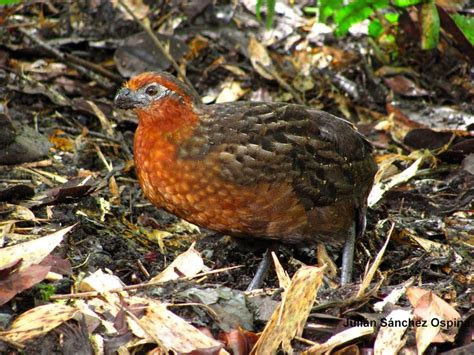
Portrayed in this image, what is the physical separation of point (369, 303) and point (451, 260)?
91 cm

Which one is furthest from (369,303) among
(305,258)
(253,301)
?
(305,258)

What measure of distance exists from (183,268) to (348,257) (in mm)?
1165

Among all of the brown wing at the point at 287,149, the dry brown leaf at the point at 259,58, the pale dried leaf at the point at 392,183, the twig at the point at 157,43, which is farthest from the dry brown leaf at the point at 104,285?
the dry brown leaf at the point at 259,58

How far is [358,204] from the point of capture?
17.1ft

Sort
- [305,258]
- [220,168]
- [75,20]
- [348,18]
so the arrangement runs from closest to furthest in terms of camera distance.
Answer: [220,168]
[305,258]
[348,18]
[75,20]

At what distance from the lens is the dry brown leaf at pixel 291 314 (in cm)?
368

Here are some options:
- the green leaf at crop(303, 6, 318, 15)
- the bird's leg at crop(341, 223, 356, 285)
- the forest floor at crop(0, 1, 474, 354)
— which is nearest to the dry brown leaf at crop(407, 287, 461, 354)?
the forest floor at crop(0, 1, 474, 354)

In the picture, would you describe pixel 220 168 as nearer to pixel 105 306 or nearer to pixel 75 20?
pixel 105 306

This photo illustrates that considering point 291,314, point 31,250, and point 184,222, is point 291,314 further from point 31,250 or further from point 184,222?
point 184,222

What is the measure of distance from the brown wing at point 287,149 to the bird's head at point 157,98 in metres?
0.14

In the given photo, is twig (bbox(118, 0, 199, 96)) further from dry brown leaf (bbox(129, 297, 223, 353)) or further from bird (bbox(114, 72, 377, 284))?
dry brown leaf (bbox(129, 297, 223, 353))

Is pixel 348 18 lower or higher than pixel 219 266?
higher

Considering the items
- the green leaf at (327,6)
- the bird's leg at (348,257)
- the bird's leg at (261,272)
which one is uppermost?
the green leaf at (327,6)

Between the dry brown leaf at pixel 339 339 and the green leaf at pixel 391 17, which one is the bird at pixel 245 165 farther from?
the green leaf at pixel 391 17
